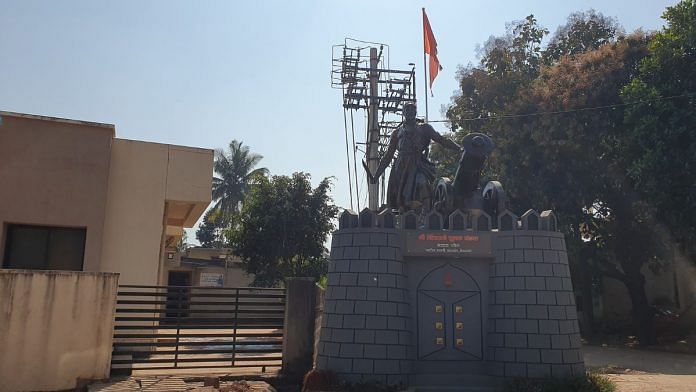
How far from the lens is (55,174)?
43.6ft

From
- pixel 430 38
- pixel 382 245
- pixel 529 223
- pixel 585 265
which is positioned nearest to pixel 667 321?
pixel 585 265

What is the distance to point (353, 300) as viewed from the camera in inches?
382

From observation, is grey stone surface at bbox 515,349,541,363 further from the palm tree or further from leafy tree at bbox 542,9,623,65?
the palm tree

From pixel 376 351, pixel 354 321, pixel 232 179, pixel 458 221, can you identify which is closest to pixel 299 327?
pixel 354 321

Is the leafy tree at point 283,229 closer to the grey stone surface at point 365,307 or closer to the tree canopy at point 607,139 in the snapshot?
the tree canopy at point 607,139

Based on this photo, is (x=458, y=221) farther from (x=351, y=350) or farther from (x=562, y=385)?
(x=562, y=385)

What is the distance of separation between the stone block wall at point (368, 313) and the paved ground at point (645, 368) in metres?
3.86

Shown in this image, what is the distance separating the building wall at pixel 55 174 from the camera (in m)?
13.0

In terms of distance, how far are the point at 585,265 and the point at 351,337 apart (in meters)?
15.4

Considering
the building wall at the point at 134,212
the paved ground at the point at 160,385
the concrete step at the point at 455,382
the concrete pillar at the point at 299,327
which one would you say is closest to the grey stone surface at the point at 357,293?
the concrete step at the point at 455,382

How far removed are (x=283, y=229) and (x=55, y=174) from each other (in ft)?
40.4

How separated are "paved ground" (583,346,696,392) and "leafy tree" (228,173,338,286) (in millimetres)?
11853

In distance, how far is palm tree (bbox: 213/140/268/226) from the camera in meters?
43.6

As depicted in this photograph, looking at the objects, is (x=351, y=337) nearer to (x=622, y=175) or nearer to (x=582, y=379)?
(x=582, y=379)
